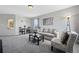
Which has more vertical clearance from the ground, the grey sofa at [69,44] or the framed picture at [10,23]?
the framed picture at [10,23]

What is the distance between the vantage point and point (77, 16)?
7.38 feet

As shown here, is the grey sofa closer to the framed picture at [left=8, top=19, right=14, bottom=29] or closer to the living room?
the living room

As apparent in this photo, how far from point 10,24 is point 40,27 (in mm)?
979

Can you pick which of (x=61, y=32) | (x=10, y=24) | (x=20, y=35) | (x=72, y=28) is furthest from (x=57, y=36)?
(x=10, y=24)

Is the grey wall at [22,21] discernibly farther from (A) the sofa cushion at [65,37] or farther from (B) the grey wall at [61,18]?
(A) the sofa cushion at [65,37]

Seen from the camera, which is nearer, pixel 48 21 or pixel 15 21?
pixel 15 21

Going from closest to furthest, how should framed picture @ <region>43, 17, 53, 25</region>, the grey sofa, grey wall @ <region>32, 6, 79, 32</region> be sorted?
the grey sofa → grey wall @ <region>32, 6, 79, 32</region> → framed picture @ <region>43, 17, 53, 25</region>

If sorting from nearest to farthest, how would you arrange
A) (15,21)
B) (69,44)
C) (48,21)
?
1. (69,44)
2. (15,21)
3. (48,21)

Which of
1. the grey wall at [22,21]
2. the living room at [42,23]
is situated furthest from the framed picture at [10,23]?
the grey wall at [22,21]

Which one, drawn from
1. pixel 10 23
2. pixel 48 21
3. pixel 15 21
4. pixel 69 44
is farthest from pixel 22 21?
pixel 69 44


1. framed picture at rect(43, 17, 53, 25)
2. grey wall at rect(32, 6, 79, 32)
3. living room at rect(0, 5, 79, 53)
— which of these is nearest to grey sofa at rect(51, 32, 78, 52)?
living room at rect(0, 5, 79, 53)

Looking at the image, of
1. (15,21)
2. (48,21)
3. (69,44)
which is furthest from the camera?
(48,21)

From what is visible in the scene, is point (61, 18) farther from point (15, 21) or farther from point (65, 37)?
point (15, 21)

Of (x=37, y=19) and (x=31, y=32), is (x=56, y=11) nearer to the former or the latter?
(x=37, y=19)
